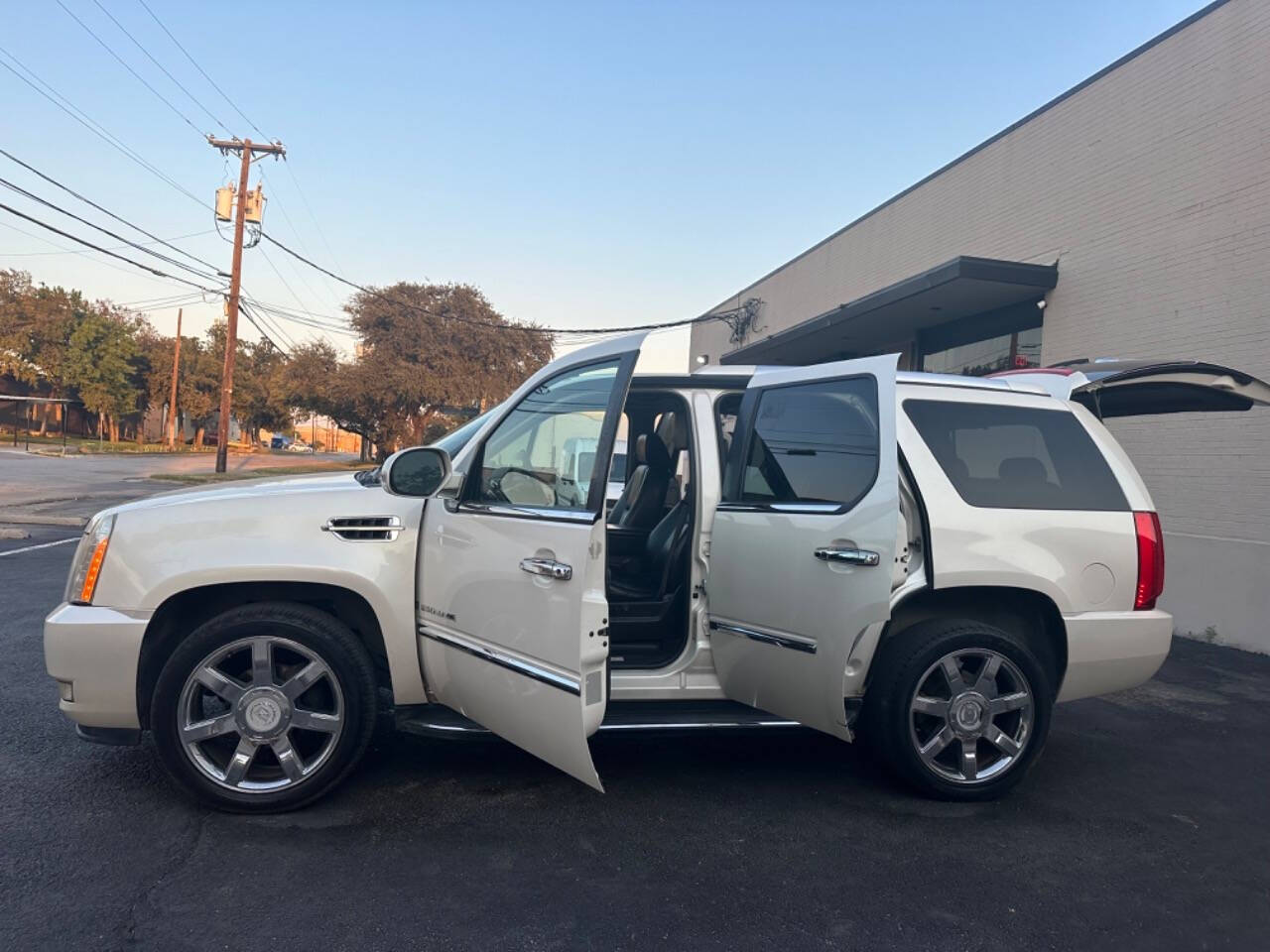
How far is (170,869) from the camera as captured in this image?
3.08 metres

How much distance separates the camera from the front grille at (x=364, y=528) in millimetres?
3588

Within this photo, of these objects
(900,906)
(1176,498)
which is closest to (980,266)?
(1176,498)

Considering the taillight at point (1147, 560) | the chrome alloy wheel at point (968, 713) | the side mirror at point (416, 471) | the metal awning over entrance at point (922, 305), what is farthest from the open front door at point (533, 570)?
the metal awning over entrance at point (922, 305)

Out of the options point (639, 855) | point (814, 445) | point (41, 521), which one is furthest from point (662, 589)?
point (41, 521)

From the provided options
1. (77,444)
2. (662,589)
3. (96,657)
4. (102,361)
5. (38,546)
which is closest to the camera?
(96,657)

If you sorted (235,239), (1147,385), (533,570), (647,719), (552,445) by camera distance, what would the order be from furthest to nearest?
(235,239) < (1147,385) < (647,719) < (552,445) < (533,570)

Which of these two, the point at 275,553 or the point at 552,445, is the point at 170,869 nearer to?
the point at 275,553

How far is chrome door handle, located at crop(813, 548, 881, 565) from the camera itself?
11.7 feet

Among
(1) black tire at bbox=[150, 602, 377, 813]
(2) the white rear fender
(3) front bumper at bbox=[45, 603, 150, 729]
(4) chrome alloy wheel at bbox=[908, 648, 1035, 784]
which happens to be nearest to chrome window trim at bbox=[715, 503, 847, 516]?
(4) chrome alloy wheel at bbox=[908, 648, 1035, 784]

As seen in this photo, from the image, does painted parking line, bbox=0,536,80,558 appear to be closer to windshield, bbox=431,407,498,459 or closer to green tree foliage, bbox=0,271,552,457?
windshield, bbox=431,407,498,459

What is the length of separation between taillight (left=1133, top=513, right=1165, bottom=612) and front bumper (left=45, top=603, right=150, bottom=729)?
4.44 m

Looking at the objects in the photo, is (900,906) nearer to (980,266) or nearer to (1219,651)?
(1219,651)

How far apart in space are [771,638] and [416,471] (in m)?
1.71

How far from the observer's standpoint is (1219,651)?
24.8ft
